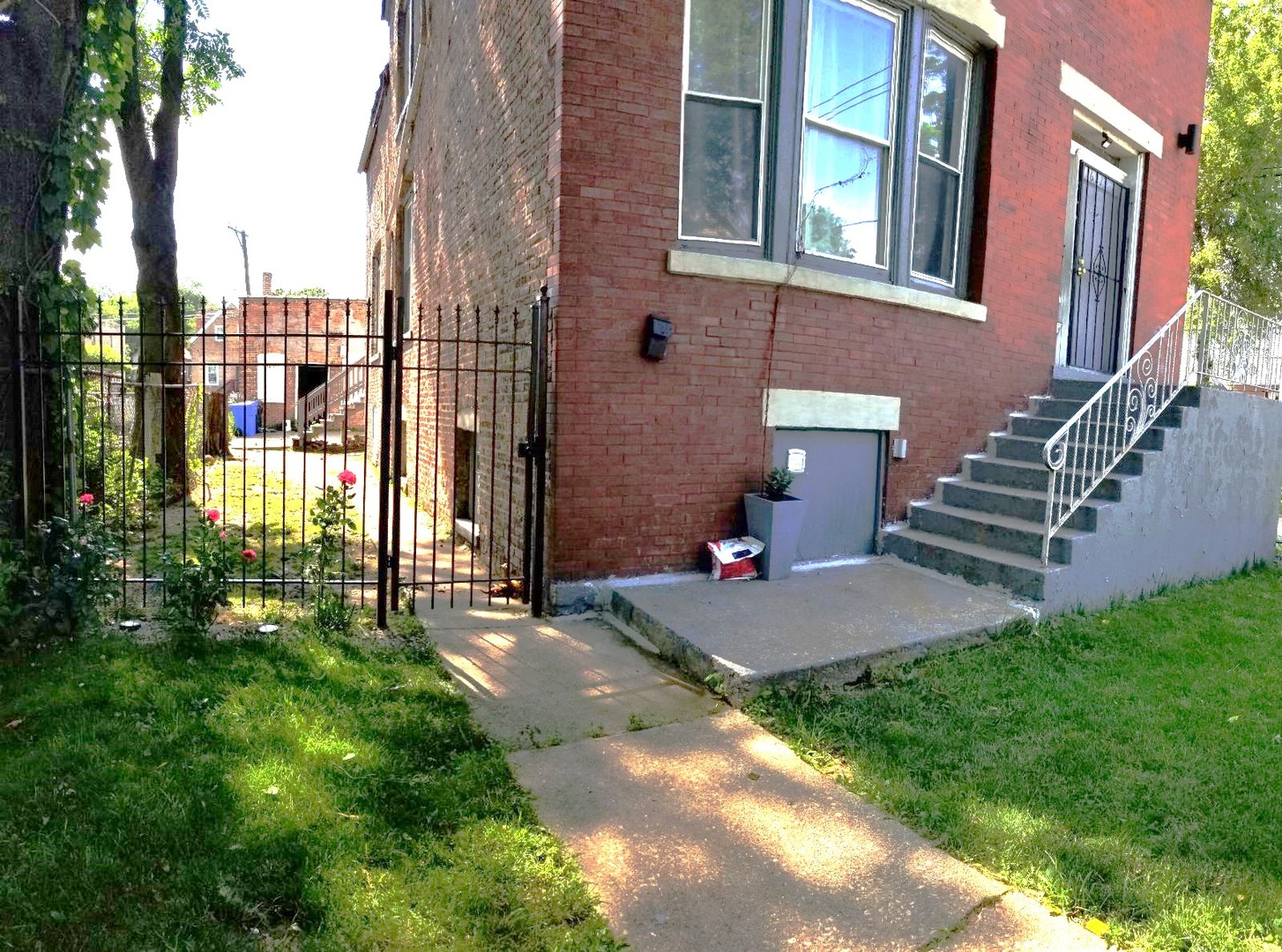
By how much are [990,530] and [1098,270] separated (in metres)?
4.64

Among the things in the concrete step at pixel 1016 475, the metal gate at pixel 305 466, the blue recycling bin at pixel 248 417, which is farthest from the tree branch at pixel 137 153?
the blue recycling bin at pixel 248 417

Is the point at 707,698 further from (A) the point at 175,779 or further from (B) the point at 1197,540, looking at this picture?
(B) the point at 1197,540

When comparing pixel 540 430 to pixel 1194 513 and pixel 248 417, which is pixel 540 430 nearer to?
pixel 1194 513

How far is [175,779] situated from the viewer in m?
3.11

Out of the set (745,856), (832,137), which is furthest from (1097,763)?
(832,137)

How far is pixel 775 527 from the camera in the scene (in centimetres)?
586

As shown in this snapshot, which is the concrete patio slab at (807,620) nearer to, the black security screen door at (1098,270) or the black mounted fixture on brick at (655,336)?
the black mounted fixture on brick at (655,336)

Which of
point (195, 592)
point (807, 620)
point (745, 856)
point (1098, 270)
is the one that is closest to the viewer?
point (745, 856)

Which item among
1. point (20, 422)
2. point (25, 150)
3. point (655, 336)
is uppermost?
point (25, 150)

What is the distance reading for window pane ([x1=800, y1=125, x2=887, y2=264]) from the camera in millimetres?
6234

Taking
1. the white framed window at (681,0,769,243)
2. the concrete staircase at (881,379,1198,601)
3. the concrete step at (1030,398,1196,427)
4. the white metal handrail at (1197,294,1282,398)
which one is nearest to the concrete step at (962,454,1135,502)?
the concrete staircase at (881,379,1198,601)

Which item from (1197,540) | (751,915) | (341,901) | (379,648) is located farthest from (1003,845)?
(1197,540)

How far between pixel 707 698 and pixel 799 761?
776 mm

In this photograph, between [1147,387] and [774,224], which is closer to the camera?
[774,224]
